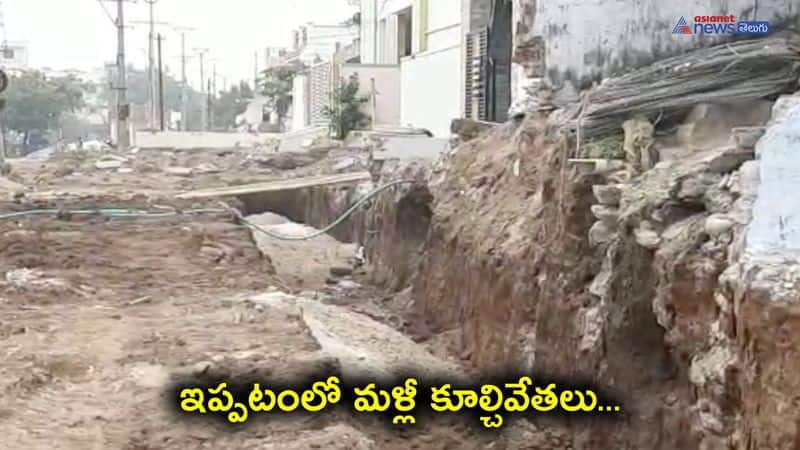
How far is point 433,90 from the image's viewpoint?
1961 cm

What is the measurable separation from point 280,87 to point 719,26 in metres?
39.2

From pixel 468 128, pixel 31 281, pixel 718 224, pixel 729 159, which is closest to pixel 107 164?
pixel 468 128

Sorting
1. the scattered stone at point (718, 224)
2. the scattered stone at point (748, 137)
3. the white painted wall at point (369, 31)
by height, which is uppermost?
the white painted wall at point (369, 31)

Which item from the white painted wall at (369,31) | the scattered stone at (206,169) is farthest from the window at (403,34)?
the scattered stone at (206,169)

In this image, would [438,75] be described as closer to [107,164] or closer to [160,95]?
[107,164]

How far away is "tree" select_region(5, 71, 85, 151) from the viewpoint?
1879 inches

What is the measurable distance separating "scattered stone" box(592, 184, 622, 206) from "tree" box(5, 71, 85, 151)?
4426cm

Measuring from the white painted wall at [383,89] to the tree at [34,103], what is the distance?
87.9 feet

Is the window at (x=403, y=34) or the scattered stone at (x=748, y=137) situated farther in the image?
the window at (x=403, y=34)

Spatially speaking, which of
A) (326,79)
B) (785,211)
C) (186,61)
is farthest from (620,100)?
(186,61)

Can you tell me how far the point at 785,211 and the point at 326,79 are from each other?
28.2m

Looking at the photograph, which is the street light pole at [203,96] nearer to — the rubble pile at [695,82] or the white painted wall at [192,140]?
the white painted wall at [192,140]

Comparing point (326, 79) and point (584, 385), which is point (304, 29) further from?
point (584, 385)

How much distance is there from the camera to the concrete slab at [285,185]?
16.3 metres
